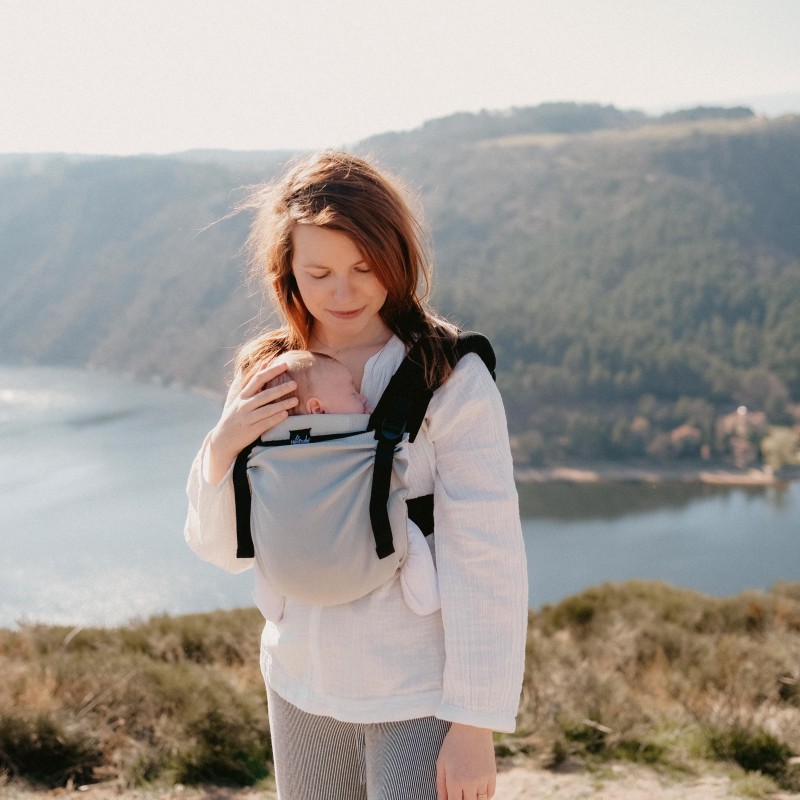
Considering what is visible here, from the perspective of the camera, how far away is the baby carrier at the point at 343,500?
0.77 meters

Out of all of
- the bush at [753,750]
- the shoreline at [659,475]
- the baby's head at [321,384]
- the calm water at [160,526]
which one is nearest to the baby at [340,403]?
the baby's head at [321,384]

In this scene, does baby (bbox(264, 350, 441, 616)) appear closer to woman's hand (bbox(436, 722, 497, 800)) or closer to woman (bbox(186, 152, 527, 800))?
woman (bbox(186, 152, 527, 800))

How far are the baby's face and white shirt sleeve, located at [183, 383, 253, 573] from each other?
0.41 ft

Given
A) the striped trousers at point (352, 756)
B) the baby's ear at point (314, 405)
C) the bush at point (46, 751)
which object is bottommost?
the bush at point (46, 751)

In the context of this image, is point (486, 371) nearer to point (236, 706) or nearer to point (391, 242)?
point (391, 242)

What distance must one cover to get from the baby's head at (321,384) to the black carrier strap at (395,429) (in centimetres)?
5

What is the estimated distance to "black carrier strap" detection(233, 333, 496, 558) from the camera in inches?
30.1

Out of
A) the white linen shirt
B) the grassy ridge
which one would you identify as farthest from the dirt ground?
the white linen shirt

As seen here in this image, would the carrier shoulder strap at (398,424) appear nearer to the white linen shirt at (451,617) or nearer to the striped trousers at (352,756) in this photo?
the white linen shirt at (451,617)

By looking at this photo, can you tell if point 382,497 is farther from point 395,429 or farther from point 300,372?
point 300,372

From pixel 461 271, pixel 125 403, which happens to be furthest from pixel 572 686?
pixel 461 271

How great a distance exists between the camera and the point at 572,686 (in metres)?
2.58

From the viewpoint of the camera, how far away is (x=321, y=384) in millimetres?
839

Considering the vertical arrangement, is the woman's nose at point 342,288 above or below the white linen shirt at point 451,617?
above
